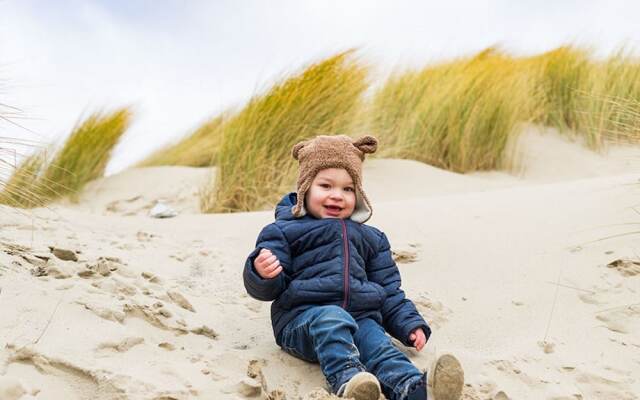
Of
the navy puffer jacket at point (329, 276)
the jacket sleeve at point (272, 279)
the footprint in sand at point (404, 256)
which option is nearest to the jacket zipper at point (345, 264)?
the navy puffer jacket at point (329, 276)

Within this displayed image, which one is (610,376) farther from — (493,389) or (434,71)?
(434,71)

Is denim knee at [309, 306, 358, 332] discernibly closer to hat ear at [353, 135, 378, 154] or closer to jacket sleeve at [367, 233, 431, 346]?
jacket sleeve at [367, 233, 431, 346]

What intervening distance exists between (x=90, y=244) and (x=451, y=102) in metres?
4.30

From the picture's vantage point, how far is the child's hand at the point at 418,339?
2.58m

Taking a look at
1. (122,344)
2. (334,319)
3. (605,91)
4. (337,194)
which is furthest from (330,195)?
(605,91)

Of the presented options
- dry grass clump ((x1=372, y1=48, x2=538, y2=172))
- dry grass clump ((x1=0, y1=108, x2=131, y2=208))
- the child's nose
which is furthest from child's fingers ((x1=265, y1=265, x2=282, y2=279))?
dry grass clump ((x1=0, y1=108, x2=131, y2=208))

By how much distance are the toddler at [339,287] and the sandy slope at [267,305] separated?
0.13 meters

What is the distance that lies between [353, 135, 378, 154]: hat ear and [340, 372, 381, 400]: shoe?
41.7 inches

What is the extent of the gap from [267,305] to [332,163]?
78cm

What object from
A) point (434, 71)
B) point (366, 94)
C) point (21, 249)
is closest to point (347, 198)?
point (21, 249)

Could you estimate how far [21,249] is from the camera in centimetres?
298

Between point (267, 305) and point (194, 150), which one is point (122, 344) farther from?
point (194, 150)

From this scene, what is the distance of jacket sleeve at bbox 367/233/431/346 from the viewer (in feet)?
8.56

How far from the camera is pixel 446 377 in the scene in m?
2.14
